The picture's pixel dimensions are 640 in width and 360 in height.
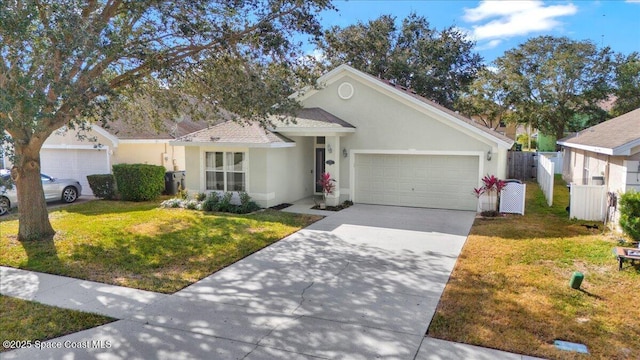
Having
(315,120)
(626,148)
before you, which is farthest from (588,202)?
(315,120)

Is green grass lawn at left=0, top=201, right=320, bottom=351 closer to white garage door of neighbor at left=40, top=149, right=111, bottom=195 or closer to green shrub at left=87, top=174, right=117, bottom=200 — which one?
green shrub at left=87, top=174, right=117, bottom=200

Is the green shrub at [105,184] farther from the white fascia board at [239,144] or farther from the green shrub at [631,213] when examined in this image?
the green shrub at [631,213]

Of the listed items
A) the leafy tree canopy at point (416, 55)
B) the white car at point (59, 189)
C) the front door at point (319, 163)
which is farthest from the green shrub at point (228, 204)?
the leafy tree canopy at point (416, 55)

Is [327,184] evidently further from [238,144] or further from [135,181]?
[135,181]

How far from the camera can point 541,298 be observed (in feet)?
20.3

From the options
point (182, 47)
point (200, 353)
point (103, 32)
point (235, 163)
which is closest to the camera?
point (200, 353)

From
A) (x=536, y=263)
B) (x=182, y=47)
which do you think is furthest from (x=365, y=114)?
(x=536, y=263)

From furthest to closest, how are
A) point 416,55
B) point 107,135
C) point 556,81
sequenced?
1. point 416,55
2. point 556,81
3. point 107,135

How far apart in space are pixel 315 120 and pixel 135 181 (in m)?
7.76

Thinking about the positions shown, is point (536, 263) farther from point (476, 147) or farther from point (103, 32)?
point (103, 32)

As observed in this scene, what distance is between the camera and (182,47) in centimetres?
970

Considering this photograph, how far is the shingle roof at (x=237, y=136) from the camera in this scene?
1370 cm

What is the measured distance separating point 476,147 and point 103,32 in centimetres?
1109

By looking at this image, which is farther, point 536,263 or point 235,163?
point 235,163
